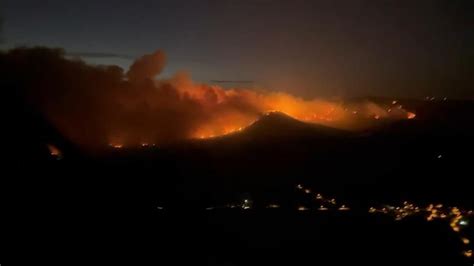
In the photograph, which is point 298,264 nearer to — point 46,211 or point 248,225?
point 248,225

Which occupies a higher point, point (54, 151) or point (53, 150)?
point (53, 150)

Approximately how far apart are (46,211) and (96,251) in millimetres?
7054

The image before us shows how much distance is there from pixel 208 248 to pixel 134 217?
20.4ft

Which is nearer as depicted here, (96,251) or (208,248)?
(96,251)

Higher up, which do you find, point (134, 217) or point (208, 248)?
point (134, 217)

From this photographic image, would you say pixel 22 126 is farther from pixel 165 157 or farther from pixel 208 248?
pixel 208 248

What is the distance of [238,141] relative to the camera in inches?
2016

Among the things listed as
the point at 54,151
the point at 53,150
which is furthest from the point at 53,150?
the point at 54,151

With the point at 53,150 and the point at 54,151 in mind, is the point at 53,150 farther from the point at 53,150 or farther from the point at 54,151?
the point at 54,151

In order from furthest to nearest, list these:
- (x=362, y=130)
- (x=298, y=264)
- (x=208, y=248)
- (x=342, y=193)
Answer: (x=362, y=130) < (x=342, y=193) < (x=208, y=248) < (x=298, y=264)

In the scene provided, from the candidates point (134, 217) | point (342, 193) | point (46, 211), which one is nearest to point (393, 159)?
point (342, 193)

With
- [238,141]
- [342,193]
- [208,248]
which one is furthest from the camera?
[238,141]

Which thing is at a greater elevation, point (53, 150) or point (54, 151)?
point (53, 150)

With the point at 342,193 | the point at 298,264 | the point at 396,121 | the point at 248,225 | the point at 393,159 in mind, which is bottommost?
the point at 298,264
